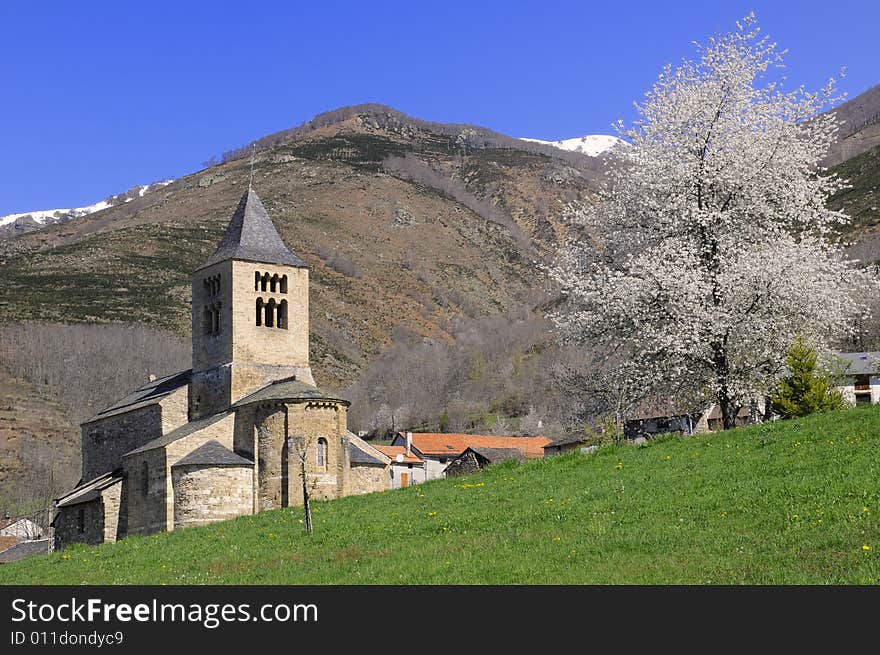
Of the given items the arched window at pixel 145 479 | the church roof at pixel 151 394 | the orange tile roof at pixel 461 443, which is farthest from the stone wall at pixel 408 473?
the arched window at pixel 145 479

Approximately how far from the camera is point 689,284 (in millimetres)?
29484

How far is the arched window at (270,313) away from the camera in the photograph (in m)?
51.2

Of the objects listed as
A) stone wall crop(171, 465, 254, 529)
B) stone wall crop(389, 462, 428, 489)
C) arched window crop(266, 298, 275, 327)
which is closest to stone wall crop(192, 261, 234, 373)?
arched window crop(266, 298, 275, 327)

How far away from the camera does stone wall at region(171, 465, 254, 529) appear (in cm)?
4375

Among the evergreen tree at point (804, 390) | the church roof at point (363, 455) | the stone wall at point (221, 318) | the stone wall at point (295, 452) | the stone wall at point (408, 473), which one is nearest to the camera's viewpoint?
the evergreen tree at point (804, 390)

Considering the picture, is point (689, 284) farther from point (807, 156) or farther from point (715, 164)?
point (807, 156)

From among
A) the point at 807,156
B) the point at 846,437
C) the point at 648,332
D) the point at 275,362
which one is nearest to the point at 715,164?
the point at 807,156

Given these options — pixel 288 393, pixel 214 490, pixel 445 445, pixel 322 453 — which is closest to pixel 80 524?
pixel 214 490

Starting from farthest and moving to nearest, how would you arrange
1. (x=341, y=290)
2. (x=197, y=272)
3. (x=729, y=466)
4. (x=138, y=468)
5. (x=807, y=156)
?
(x=341, y=290) → (x=197, y=272) → (x=138, y=468) → (x=807, y=156) → (x=729, y=466)

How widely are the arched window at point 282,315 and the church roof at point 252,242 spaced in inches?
77.3

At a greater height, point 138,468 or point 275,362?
point 275,362

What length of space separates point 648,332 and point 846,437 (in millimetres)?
8312

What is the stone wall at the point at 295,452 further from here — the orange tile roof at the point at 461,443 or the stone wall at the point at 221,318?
the orange tile roof at the point at 461,443

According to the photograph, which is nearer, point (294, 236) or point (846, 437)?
point (846, 437)
